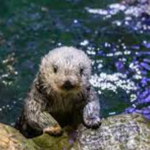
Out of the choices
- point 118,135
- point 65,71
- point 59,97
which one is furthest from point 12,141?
point 118,135

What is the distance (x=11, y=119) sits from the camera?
6.29 meters

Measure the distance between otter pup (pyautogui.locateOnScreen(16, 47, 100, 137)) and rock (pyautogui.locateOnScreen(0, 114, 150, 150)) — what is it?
0.08 meters

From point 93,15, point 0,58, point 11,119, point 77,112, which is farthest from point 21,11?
point 77,112

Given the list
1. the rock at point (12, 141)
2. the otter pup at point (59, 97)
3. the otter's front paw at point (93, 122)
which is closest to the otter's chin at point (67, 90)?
the otter pup at point (59, 97)

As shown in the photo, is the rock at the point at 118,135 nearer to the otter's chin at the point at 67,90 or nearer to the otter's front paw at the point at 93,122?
the otter's front paw at the point at 93,122

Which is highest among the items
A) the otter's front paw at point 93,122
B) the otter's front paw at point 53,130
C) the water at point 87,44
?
the otter's front paw at point 93,122

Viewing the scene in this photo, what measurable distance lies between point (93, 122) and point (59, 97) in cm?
36

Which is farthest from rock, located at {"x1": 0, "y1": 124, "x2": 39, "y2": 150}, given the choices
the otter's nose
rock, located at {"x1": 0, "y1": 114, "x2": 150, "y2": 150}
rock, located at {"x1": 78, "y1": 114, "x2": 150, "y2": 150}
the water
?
the water

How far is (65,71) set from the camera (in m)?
4.25

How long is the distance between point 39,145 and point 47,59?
735 mm

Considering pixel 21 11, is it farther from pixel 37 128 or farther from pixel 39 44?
pixel 37 128

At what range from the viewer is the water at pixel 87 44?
673 cm

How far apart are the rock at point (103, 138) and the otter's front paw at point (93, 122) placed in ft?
0.13

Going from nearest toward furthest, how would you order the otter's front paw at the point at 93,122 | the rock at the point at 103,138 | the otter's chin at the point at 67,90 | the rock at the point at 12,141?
the rock at the point at 12,141 → the otter's chin at the point at 67,90 → the rock at the point at 103,138 → the otter's front paw at the point at 93,122
